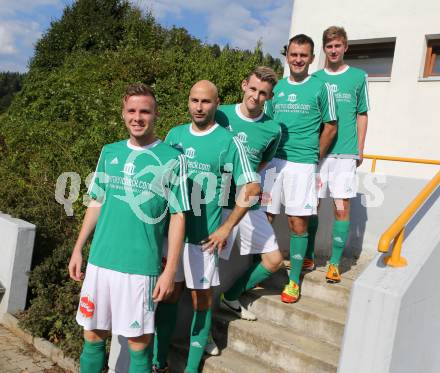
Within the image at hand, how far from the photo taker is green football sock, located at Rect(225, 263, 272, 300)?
3887 mm

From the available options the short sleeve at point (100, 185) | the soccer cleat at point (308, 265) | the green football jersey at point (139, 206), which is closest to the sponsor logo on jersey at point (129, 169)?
the green football jersey at point (139, 206)

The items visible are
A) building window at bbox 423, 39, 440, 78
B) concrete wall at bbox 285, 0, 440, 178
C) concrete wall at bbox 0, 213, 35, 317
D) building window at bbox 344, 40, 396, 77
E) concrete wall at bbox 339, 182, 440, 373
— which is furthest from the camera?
building window at bbox 344, 40, 396, 77

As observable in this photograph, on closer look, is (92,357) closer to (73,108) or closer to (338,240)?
(338,240)

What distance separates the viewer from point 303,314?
149 inches

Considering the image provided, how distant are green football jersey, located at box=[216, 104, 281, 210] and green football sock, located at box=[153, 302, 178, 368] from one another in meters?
0.88

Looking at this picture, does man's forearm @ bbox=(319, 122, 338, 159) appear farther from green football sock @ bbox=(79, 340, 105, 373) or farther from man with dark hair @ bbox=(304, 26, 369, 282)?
green football sock @ bbox=(79, 340, 105, 373)

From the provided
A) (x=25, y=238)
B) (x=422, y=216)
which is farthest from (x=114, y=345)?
(x=422, y=216)

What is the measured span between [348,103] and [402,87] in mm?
4054

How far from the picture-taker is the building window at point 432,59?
7.64m

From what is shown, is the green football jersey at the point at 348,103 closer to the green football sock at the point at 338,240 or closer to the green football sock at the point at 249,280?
the green football sock at the point at 338,240

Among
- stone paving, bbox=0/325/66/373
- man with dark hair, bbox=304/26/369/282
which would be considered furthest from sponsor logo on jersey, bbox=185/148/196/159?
stone paving, bbox=0/325/66/373

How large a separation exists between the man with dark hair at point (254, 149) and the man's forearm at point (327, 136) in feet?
1.95

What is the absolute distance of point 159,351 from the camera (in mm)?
3471

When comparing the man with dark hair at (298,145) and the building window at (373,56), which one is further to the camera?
the building window at (373,56)
